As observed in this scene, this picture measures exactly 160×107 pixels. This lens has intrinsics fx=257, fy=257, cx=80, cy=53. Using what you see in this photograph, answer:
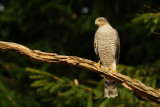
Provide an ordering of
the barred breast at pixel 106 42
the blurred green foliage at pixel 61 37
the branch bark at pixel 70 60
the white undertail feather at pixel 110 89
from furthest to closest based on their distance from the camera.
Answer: the blurred green foliage at pixel 61 37 < the barred breast at pixel 106 42 < the white undertail feather at pixel 110 89 < the branch bark at pixel 70 60

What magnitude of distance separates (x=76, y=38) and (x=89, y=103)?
9.10ft

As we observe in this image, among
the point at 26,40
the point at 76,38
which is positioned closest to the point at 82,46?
the point at 76,38

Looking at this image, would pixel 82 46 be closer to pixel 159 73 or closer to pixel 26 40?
pixel 26 40

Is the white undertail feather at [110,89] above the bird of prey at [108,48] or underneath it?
underneath

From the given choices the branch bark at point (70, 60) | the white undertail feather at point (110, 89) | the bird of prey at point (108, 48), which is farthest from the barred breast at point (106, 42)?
the branch bark at point (70, 60)

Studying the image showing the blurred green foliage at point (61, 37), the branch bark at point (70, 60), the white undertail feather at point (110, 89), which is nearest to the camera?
the branch bark at point (70, 60)

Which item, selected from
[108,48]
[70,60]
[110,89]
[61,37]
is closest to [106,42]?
[108,48]

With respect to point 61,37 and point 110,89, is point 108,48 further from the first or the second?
point 61,37

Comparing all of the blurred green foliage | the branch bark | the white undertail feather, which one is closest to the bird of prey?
the white undertail feather

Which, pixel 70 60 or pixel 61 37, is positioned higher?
pixel 70 60

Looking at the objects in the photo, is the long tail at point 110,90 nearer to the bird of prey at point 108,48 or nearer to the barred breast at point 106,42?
the bird of prey at point 108,48

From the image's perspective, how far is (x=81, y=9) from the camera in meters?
6.47

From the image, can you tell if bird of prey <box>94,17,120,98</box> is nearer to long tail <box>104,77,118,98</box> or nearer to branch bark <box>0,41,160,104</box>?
long tail <box>104,77,118,98</box>

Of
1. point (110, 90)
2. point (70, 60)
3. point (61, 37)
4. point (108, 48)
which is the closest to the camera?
point (70, 60)
